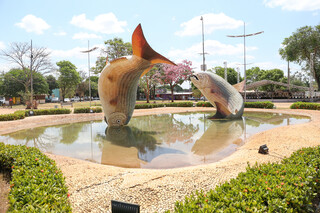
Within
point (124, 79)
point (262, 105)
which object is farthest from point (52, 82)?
point (262, 105)

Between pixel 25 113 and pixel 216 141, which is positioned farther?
pixel 25 113

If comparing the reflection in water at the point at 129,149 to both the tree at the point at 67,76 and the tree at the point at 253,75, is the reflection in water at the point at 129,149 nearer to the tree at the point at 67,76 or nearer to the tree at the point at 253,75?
the tree at the point at 67,76

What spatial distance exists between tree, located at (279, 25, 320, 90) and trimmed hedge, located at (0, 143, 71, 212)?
140 feet

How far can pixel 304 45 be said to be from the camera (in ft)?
116

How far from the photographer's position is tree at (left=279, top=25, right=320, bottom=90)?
3456 centimetres

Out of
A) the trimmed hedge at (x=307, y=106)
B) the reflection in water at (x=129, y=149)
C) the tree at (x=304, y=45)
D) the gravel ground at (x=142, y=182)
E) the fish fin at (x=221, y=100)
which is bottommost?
the reflection in water at (x=129, y=149)

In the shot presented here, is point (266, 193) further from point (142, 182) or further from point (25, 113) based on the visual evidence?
point (25, 113)

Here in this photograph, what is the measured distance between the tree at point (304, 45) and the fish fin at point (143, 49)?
117 ft

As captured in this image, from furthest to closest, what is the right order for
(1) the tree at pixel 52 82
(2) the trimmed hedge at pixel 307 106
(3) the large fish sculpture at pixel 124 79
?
(1) the tree at pixel 52 82 < (2) the trimmed hedge at pixel 307 106 < (3) the large fish sculpture at pixel 124 79

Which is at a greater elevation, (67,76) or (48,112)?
(67,76)

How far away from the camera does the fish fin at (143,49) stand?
32.9 ft

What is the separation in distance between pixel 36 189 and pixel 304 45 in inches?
1715

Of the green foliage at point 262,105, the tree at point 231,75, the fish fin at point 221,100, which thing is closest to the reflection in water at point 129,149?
the fish fin at point 221,100

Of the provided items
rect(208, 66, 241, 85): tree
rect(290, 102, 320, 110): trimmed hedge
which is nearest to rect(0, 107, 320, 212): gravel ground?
rect(290, 102, 320, 110): trimmed hedge
